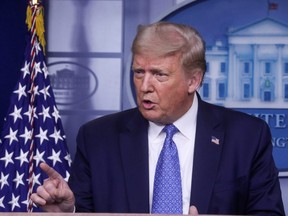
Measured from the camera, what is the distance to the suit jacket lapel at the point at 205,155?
213cm

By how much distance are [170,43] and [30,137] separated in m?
1.19

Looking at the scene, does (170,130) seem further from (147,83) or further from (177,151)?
(147,83)

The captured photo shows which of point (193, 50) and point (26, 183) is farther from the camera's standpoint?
point (26, 183)

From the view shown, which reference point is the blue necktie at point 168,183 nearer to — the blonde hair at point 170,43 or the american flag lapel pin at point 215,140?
the american flag lapel pin at point 215,140

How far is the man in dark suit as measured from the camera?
7.00ft

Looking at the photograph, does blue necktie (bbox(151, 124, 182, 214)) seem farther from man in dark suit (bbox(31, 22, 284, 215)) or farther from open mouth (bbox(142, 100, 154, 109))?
open mouth (bbox(142, 100, 154, 109))

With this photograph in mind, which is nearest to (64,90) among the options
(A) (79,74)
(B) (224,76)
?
(A) (79,74)

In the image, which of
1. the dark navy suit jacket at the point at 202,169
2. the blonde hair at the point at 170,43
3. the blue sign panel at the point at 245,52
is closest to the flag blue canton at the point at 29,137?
the blue sign panel at the point at 245,52

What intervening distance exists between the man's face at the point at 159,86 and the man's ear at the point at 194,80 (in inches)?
1.6

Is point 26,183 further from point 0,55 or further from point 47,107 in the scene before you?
point 0,55

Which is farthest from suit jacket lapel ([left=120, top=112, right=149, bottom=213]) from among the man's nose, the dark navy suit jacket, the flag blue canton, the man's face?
the flag blue canton

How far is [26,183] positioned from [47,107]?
0.37m

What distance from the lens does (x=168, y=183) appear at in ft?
6.93

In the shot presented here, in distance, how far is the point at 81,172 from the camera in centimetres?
223
